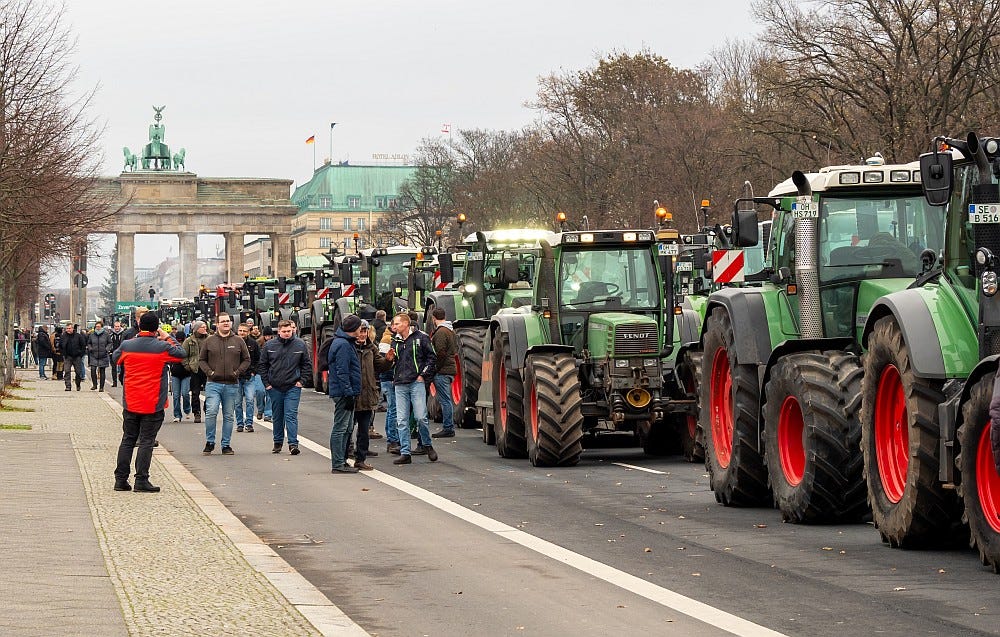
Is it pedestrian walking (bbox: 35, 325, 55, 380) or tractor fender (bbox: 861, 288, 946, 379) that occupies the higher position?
tractor fender (bbox: 861, 288, 946, 379)

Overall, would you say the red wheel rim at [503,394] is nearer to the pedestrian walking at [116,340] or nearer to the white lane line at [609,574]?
the white lane line at [609,574]

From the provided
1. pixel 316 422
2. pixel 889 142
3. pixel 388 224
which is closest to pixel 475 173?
pixel 388 224

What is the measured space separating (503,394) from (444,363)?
14.1 ft

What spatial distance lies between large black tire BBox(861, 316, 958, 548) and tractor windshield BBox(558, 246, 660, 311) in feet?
27.5

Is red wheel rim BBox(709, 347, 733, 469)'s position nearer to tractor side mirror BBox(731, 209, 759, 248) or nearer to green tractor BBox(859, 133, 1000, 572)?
tractor side mirror BBox(731, 209, 759, 248)

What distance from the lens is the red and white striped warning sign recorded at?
26.5m

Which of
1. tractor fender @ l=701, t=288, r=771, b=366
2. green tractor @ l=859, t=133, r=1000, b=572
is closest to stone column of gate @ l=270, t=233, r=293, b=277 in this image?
tractor fender @ l=701, t=288, r=771, b=366

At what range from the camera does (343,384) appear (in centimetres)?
1969

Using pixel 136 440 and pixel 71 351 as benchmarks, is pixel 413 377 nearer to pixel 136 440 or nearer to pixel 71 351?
pixel 136 440

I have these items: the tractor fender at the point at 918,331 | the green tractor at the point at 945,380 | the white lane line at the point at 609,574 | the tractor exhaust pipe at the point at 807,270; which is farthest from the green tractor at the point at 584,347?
the tractor fender at the point at 918,331

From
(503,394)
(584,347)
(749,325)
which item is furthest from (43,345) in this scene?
(749,325)

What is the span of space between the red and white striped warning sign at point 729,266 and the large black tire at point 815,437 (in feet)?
41.3

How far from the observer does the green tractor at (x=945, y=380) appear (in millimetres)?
10547

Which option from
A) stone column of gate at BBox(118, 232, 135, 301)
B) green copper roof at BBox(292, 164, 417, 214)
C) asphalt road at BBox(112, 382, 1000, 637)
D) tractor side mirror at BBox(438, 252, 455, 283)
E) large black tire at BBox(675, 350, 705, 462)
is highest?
green copper roof at BBox(292, 164, 417, 214)
